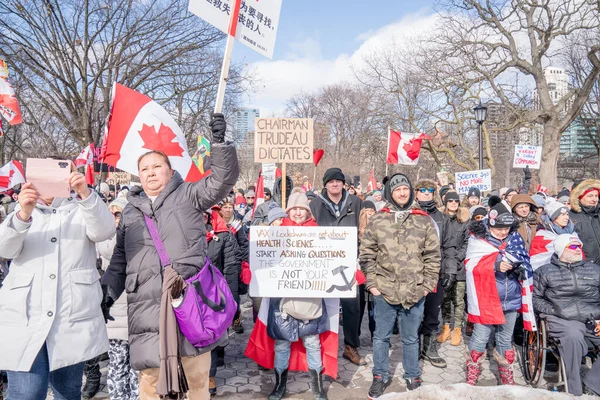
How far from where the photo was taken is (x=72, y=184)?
2.32 meters

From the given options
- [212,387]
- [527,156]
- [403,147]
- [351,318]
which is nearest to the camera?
[212,387]

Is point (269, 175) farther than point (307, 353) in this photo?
Yes

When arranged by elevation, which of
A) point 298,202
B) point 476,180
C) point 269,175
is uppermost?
point 476,180

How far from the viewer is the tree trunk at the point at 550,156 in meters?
19.1

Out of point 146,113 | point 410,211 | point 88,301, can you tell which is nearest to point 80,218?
point 88,301

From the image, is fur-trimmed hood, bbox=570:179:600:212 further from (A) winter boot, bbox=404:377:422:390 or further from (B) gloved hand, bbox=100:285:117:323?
(B) gloved hand, bbox=100:285:117:323

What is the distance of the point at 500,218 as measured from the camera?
4.38 metres

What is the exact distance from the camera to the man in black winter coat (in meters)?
4.98

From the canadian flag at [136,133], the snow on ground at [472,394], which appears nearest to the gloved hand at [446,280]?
the snow on ground at [472,394]

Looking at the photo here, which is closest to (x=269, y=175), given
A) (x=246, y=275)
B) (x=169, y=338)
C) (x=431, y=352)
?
(x=431, y=352)

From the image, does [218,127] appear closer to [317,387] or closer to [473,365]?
[317,387]

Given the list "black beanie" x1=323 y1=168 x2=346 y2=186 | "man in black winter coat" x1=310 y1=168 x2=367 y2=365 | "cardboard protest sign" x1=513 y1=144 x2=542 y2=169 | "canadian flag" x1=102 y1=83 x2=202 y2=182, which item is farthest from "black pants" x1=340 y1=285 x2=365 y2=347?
"cardboard protest sign" x1=513 y1=144 x2=542 y2=169

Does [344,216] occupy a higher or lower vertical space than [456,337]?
higher

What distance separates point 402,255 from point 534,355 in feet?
5.99
